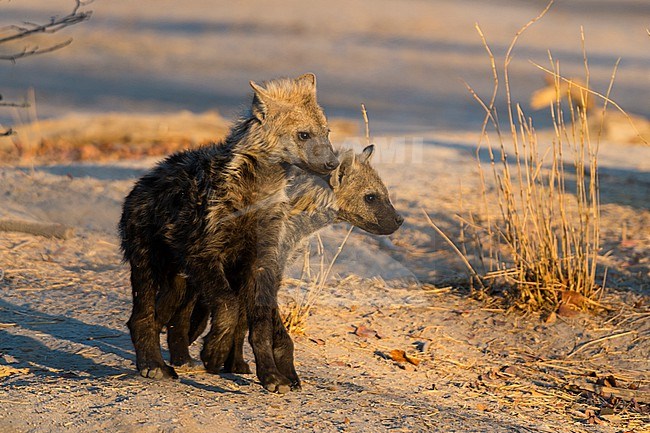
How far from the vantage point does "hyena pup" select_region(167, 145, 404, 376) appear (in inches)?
195

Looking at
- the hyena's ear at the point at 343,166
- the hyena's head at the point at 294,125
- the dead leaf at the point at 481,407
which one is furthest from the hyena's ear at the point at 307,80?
the dead leaf at the point at 481,407

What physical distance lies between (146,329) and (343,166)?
4.26 ft

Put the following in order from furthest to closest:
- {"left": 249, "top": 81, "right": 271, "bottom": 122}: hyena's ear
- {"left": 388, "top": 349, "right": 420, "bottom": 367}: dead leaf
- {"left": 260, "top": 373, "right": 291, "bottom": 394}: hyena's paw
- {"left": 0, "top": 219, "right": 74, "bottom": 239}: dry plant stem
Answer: {"left": 0, "top": 219, "right": 74, "bottom": 239}: dry plant stem, {"left": 388, "top": 349, "right": 420, "bottom": 367}: dead leaf, {"left": 249, "top": 81, "right": 271, "bottom": 122}: hyena's ear, {"left": 260, "top": 373, "right": 291, "bottom": 394}: hyena's paw

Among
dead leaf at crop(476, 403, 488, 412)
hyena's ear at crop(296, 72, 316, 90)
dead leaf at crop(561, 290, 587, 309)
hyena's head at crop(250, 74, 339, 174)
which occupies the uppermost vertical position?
hyena's ear at crop(296, 72, 316, 90)

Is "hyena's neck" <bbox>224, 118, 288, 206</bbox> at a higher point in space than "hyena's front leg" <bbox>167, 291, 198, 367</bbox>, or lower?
higher

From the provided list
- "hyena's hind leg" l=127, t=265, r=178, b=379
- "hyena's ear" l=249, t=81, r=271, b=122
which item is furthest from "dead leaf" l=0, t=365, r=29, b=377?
"hyena's ear" l=249, t=81, r=271, b=122

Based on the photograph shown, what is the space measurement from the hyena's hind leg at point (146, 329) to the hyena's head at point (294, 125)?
0.87 metres

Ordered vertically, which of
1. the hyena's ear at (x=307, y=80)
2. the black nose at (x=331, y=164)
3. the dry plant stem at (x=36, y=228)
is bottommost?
the dry plant stem at (x=36, y=228)

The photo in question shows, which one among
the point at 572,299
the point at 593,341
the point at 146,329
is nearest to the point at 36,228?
the point at 146,329

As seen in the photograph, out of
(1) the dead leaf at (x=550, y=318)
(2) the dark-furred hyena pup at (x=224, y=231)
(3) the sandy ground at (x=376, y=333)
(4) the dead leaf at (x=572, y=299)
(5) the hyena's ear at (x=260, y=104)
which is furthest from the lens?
(4) the dead leaf at (x=572, y=299)

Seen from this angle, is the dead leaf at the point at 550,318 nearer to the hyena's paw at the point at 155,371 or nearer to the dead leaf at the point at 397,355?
the dead leaf at the point at 397,355

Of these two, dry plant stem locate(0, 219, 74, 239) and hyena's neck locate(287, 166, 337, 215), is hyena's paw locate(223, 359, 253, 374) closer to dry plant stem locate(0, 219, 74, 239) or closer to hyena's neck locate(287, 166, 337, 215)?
hyena's neck locate(287, 166, 337, 215)

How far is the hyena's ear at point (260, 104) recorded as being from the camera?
504 centimetres

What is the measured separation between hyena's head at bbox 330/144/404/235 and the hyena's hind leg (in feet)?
3.55
